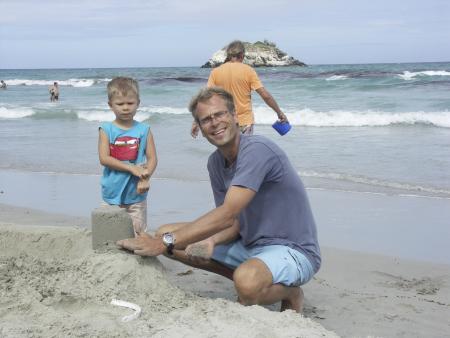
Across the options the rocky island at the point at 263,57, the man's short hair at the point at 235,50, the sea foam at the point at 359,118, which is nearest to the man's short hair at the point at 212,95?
the man's short hair at the point at 235,50

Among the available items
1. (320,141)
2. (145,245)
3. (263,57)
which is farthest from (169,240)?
(263,57)

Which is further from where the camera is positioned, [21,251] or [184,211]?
[184,211]

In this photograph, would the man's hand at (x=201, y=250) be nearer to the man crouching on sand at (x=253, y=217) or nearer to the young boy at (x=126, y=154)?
the man crouching on sand at (x=253, y=217)

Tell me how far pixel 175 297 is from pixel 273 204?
72 centimetres

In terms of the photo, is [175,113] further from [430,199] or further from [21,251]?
[21,251]

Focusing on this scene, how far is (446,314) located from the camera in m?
3.76

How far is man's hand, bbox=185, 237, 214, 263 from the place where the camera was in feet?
11.9

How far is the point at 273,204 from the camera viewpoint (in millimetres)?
3342

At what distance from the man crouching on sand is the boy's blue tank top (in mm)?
801

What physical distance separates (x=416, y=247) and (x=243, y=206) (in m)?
2.65

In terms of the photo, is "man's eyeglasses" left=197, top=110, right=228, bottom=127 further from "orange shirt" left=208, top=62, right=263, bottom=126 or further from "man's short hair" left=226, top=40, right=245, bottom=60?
"man's short hair" left=226, top=40, right=245, bottom=60

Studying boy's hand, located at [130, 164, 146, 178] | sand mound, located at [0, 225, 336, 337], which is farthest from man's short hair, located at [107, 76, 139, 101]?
sand mound, located at [0, 225, 336, 337]

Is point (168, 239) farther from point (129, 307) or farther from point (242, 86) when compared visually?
point (242, 86)

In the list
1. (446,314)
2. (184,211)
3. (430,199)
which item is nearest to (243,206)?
(446,314)
